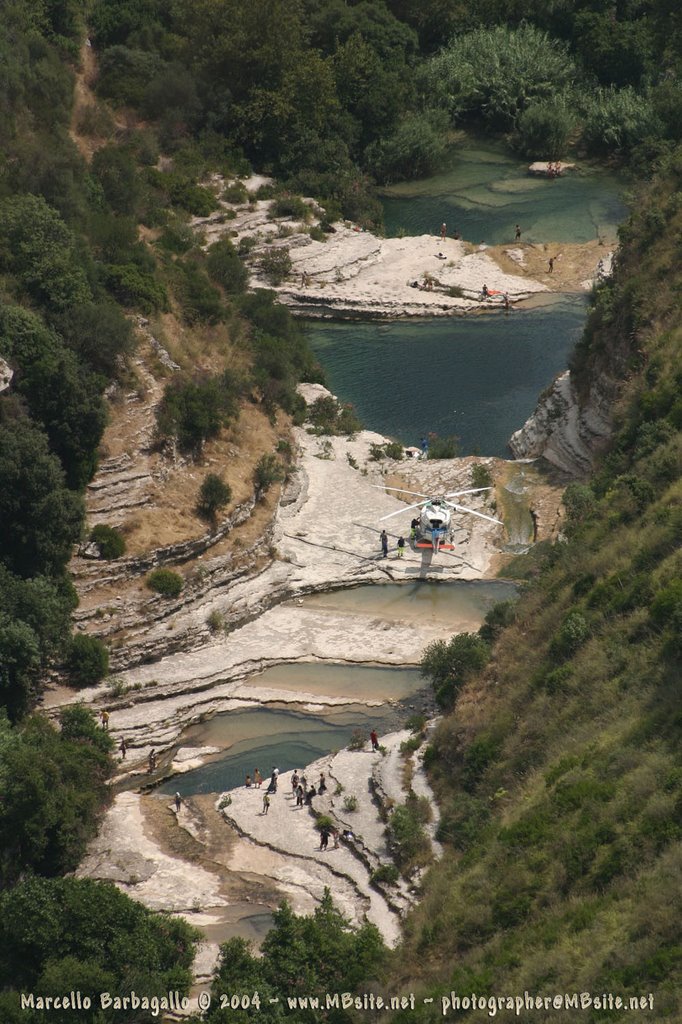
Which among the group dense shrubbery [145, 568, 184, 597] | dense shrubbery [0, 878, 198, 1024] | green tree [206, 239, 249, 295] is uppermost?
green tree [206, 239, 249, 295]

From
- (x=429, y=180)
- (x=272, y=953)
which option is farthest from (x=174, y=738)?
(x=429, y=180)

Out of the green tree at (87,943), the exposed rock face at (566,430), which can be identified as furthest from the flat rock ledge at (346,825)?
the exposed rock face at (566,430)

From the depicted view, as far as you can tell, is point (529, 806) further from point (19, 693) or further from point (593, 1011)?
point (19, 693)

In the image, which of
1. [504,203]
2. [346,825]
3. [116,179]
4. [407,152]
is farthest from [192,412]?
[407,152]

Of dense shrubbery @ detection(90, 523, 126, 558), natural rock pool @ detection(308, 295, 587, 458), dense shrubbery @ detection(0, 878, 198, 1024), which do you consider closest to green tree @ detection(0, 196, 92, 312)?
dense shrubbery @ detection(90, 523, 126, 558)

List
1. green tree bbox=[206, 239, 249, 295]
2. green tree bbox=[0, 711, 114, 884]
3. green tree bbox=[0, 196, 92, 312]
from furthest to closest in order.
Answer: green tree bbox=[206, 239, 249, 295] → green tree bbox=[0, 196, 92, 312] → green tree bbox=[0, 711, 114, 884]

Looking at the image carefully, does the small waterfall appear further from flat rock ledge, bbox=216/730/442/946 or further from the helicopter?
flat rock ledge, bbox=216/730/442/946
